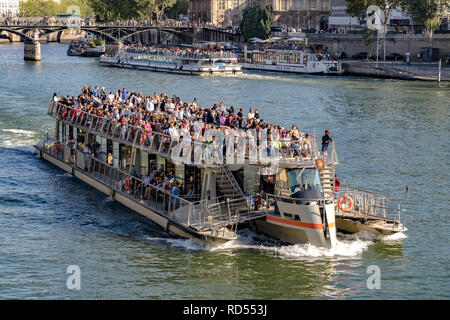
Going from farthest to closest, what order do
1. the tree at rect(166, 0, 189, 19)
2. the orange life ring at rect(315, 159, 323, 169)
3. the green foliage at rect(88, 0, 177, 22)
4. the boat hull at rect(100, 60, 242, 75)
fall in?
the tree at rect(166, 0, 189, 19) → the green foliage at rect(88, 0, 177, 22) → the boat hull at rect(100, 60, 242, 75) → the orange life ring at rect(315, 159, 323, 169)

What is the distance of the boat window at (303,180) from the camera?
25.8 meters

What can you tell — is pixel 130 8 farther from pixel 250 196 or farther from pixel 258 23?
pixel 250 196

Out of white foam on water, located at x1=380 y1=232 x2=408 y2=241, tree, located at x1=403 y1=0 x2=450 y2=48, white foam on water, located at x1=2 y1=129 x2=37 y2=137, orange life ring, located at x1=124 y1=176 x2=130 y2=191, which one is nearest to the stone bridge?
tree, located at x1=403 y1=0 x2=450 y2=48

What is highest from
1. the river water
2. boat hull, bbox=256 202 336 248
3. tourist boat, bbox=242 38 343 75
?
tourist boat, bbox=242 38 343 75

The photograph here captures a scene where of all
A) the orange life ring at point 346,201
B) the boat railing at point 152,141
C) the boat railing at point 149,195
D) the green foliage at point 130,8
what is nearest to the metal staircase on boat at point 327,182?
the boat railing at point 152,141

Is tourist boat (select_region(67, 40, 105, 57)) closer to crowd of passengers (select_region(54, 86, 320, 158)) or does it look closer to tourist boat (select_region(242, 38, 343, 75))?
tourist boat (select_region(242, 38, 343, 75))

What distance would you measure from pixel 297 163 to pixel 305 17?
359ft

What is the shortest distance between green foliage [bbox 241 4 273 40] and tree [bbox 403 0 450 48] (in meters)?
34.8

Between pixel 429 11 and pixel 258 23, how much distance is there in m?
38.3

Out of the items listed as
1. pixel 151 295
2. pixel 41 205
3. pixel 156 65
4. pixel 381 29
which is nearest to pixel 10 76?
pixel 156 65

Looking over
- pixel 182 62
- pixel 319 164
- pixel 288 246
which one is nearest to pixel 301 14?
pixel 182 62

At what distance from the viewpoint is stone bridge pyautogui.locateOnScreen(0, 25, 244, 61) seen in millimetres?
109312

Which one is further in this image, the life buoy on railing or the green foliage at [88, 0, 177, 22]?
the green foliage at [88, 0, 177, 22]

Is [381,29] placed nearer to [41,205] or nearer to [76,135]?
[76,135]
